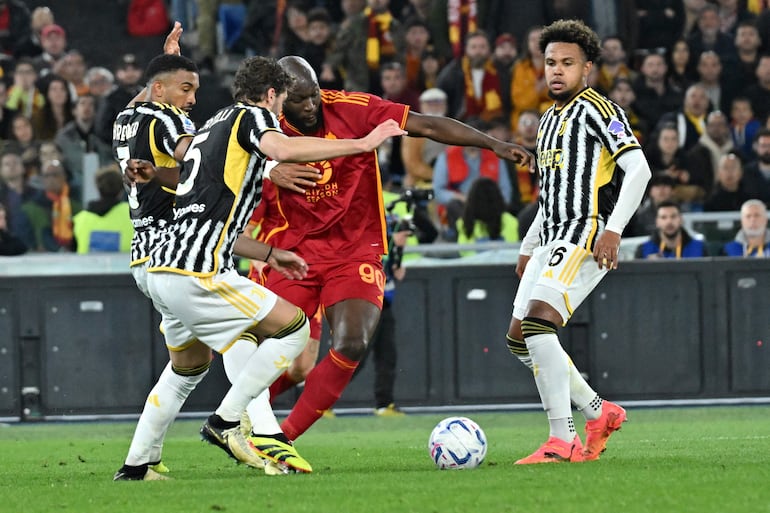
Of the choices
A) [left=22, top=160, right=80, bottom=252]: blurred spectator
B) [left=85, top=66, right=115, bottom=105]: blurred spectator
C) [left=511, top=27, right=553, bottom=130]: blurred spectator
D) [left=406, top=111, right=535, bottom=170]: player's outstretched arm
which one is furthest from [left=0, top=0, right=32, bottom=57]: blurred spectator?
[left=406, top=111, right=535, bottom=170]: player's outstretched arm

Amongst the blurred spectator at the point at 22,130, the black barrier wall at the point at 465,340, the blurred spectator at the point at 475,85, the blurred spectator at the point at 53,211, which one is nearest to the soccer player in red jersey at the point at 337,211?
the black barrier wall at the point at 465,340

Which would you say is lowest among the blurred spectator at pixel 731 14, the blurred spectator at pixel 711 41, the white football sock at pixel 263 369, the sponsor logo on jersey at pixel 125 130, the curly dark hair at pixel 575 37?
the white football sock at pixel 263 369

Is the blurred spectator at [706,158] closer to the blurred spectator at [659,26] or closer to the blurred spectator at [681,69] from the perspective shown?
the blurred spectator at [681,69]

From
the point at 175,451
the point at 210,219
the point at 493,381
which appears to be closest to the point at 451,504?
the point at 210,219

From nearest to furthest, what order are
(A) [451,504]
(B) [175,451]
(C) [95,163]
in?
(A) [451,504]
(B) [175,451]
(C) [95,163]

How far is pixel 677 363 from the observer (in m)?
14.4

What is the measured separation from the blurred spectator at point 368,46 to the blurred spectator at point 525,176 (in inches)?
102

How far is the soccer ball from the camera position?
8.17 m

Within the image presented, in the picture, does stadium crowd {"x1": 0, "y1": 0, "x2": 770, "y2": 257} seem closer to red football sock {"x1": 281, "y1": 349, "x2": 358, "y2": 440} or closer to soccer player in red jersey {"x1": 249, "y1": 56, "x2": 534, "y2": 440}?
soccer player in red jersey {"x1": 249, "y1": 56, "x2": 534, "y2": 440}

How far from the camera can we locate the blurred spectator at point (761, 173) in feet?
51.8

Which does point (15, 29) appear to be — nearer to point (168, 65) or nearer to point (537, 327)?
point (168, 65)

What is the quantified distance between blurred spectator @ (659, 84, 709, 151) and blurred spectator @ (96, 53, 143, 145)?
593cm

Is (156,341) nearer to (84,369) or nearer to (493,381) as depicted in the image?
(84,369)

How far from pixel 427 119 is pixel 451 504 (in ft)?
10.2
